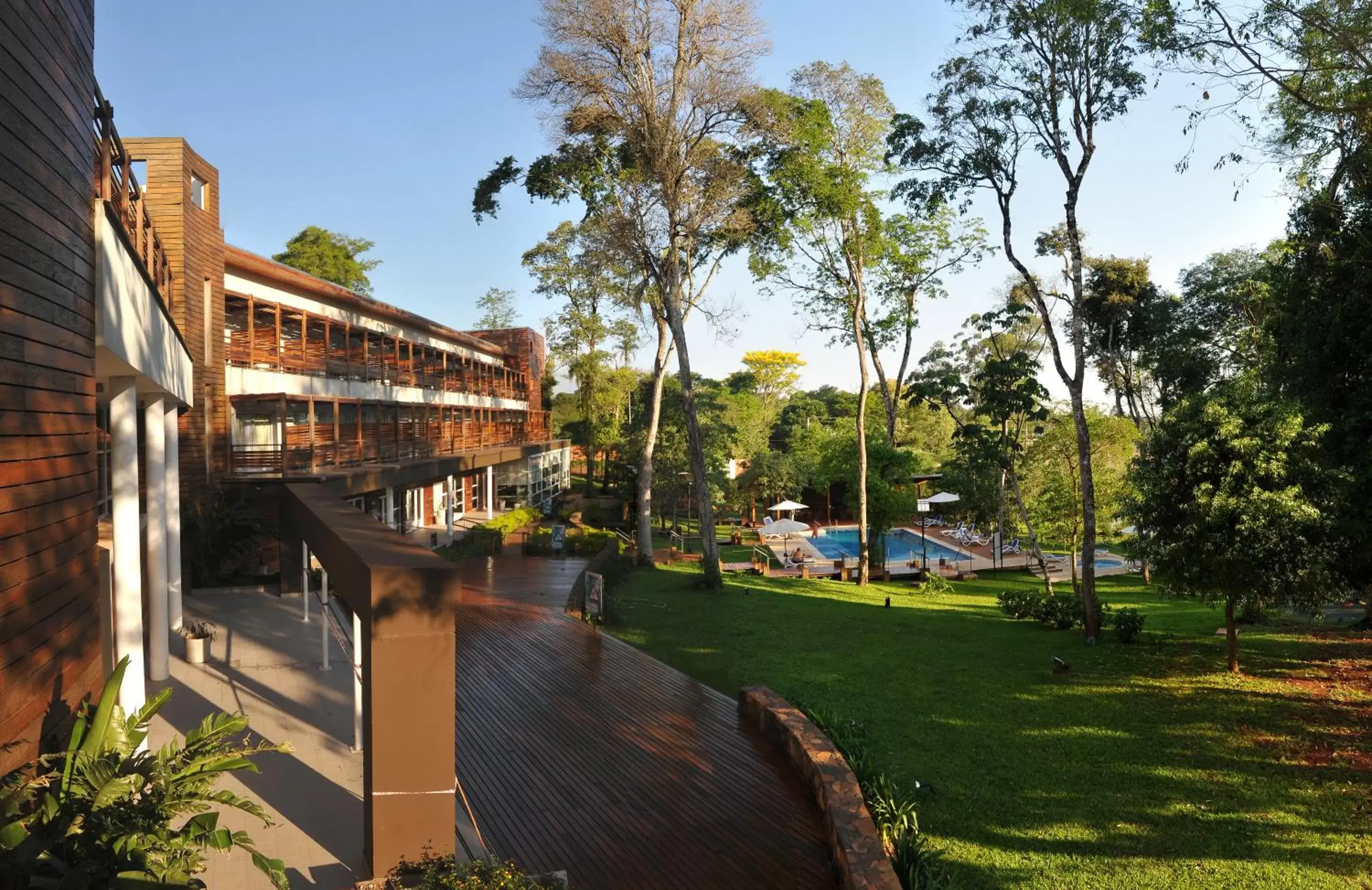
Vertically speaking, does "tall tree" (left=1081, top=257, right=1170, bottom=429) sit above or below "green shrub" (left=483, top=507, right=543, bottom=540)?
above

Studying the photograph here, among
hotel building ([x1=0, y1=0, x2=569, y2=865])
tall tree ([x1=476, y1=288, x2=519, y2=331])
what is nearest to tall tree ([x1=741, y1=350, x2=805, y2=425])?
tall tree ([x1=476, y1=288, x2=519, y2=331])

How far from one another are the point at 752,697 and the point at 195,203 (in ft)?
43.5

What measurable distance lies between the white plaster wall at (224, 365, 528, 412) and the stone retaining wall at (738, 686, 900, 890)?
1176cm

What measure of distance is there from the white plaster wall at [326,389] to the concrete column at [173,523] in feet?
16.1

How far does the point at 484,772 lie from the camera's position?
308 inches

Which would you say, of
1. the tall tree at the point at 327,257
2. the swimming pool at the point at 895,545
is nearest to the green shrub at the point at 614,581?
the swimming pool at the point at 895,545

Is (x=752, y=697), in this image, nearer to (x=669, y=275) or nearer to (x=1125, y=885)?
(x=1125, y=885)

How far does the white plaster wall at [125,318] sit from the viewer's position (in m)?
5.77

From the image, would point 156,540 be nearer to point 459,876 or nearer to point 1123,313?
point 459,876

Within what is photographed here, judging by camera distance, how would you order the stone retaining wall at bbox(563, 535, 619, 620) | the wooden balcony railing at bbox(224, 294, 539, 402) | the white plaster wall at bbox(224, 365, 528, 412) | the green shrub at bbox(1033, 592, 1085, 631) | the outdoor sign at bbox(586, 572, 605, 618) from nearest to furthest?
the outdoor sign at bbox(586, 572, 605, 618) < the green shrub at bbox(1033, 592, 1085, 631) < the stone retaining wall at bbox(563, 535, 619, 620) < the white plaster wall at bbox(224, 365, 528, 412) < the wooden balcony railing at bbox(224, 294, 539, 402)

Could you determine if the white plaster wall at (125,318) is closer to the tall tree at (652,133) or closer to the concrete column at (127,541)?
the concrete column at (127,541)

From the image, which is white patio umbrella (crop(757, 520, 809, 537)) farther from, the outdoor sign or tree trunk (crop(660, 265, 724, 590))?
the outdoor sign

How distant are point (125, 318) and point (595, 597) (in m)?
9.50

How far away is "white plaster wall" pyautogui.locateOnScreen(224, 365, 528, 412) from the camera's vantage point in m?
16.5
